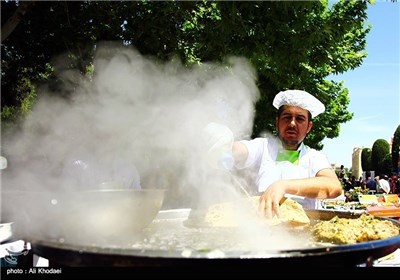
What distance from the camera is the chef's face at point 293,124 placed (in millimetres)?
2627

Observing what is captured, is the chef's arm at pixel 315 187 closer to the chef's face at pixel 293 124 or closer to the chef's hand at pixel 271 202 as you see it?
the chef's hand at pixel 271 202

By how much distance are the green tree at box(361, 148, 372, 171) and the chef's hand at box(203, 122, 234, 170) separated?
139 ft

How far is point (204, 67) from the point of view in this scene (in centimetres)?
597

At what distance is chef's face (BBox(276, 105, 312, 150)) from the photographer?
2.63 m

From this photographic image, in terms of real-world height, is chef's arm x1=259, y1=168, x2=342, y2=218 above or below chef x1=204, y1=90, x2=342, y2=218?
below

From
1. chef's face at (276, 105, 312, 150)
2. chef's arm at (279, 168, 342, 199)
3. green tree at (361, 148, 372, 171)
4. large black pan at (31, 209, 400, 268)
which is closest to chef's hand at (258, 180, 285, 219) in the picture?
chef's arm at (279, 168, 342, 199)

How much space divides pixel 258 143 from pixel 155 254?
1.84 meters

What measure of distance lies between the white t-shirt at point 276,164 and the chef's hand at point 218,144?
769 millimetres

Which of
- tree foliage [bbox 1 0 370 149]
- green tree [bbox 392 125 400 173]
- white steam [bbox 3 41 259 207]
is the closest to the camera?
white steam [bbox 3 41 259 207]

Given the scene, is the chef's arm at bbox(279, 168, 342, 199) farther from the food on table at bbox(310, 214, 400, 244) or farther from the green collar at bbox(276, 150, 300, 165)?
the green collar at bbox(276, 150, 300, 165)

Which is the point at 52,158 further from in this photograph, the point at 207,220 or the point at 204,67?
the point at 204,67

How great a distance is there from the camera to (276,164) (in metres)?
2.69

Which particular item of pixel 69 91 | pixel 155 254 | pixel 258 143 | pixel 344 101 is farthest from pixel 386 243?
pixel 344 101

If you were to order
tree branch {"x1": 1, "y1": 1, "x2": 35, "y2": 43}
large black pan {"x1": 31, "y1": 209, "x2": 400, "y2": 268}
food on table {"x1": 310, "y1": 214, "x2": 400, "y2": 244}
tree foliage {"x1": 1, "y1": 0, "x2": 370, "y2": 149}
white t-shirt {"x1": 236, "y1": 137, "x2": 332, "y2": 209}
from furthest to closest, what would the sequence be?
tree foliage {"x1": 1, "y1": 0, "x2": 370, "y2": 149} < tree branch {"x1": 1, "y1": 1, "x2": 35, "y2": 43} < white t-shirt {"x1": 236, "y1": 137, "x2": 332, "y2": 209} < food on table {"x1": 310, "y1": 214, "x2": 400, "y2": 244} < large black pan {"x1": 31, "y1": 209, "x2": 400, "y2": 268}
